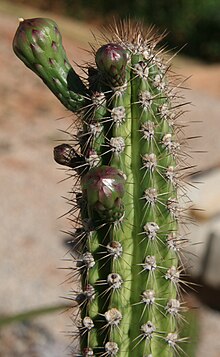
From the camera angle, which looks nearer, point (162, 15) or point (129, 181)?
point (129, 181)

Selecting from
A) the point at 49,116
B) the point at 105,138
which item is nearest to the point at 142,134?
the point at 105,138

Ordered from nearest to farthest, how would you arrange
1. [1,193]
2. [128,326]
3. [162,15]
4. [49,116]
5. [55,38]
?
[55,38] < [128,326] < [1,193] < [49,116] < [162,15]

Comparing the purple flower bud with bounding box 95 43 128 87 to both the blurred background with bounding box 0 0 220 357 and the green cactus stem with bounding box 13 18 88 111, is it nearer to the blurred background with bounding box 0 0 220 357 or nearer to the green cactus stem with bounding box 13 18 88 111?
the green cactus stem with bounding box 13 18 88 111

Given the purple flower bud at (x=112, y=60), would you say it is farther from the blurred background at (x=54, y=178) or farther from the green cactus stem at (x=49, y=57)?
the blurred background at (x=54, y=178)

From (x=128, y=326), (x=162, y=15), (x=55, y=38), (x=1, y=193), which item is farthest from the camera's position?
(x=162, y=15)

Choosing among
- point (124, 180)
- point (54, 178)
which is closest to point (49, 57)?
point (124, 180)

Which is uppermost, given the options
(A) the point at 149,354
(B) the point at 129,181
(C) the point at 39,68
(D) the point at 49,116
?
(D) the point at 49,116

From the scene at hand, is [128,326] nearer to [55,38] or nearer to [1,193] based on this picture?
[55,38]

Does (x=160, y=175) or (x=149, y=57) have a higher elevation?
(x=149, y=57)

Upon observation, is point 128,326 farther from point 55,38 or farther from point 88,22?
point 88,22
